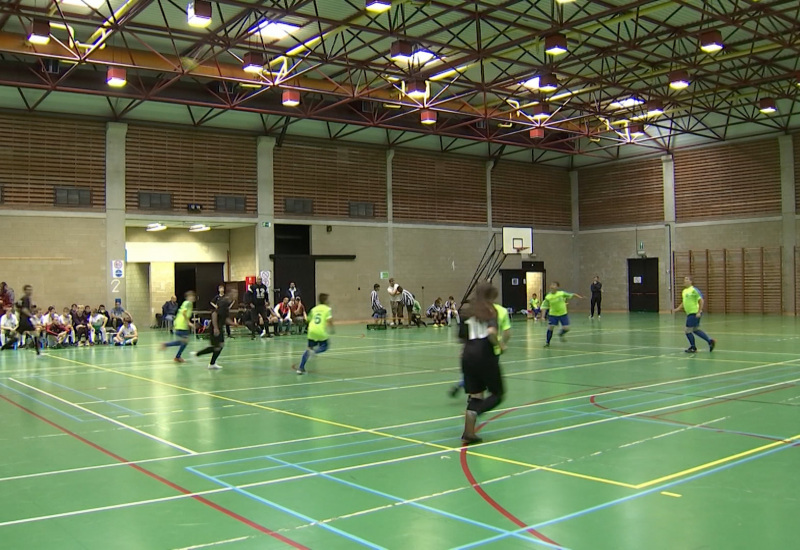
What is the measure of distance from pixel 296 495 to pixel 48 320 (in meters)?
22.5

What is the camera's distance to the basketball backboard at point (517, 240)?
41156 mm

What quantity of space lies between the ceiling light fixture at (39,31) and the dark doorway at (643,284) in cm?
3384

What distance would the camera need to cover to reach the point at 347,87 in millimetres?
31469

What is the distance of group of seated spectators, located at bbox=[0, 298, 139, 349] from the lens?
969 inches

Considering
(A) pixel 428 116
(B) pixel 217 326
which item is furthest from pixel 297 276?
(B) pixel 217 326

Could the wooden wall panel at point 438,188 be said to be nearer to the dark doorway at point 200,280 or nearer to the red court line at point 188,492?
the dark doorway at point 200,280

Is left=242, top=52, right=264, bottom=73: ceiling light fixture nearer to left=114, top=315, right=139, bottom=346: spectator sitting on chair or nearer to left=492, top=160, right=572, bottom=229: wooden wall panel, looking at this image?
left=114, top=315, right=139, bottom=346: spectator sitting on chair

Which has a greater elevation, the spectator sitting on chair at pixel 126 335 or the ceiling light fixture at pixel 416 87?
the ceiling light fixture at pixel 416 87

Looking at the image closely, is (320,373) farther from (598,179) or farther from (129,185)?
(598,179)

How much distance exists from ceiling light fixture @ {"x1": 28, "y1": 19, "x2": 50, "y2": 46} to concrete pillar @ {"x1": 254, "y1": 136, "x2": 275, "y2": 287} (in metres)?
14.6

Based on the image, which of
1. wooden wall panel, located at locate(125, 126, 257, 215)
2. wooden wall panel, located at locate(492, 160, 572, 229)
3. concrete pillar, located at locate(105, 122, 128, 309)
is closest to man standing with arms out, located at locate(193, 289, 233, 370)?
concrete pillar, located at locate(105, 122, 128, 309)

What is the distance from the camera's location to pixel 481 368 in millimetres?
8180

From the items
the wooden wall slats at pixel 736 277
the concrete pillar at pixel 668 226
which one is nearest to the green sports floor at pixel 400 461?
the wooden wall slats at pixel 736 277

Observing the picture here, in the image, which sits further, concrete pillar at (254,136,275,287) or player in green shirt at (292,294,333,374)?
concrete pillar at (254,136,275,287)
